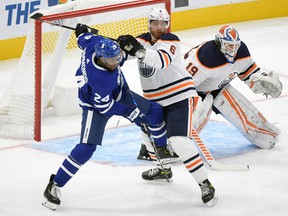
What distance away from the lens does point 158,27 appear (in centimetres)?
469

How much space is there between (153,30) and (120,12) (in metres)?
0.99

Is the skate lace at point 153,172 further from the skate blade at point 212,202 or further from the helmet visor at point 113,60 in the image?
the helmet visor at point 113,60

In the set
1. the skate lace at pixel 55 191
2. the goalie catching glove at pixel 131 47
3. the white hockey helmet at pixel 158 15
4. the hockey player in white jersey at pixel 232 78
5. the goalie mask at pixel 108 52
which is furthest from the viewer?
the hockey player in white jersey at pixel 232 78

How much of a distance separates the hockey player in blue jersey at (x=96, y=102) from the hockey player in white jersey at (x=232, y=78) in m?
0.69

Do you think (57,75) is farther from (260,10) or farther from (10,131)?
(260,10)

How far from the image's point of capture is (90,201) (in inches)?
183

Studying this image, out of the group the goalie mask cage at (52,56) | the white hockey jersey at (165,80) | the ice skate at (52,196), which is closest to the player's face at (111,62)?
the white hockey jersey at (165,80)

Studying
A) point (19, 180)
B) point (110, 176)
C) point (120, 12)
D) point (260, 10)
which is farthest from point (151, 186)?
point (260, 10)

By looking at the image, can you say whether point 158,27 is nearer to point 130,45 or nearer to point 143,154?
point 130,45

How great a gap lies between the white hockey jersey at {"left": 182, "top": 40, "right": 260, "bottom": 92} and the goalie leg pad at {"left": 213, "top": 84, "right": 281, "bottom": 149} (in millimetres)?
123

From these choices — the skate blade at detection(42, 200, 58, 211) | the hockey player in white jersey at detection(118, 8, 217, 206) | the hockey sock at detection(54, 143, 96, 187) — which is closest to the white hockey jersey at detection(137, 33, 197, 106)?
the hockey player in white jersey at detection(118, 8, 217, 206)

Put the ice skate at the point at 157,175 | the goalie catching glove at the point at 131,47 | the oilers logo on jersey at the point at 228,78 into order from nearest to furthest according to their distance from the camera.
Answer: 1. the goalie catching glove at the point at 131,47
2. the ice skate at the point at 157,175
3. the oilers logo on jersey at the point at 228,78

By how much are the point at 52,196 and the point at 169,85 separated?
93 cm

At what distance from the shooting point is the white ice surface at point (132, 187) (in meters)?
4.49
